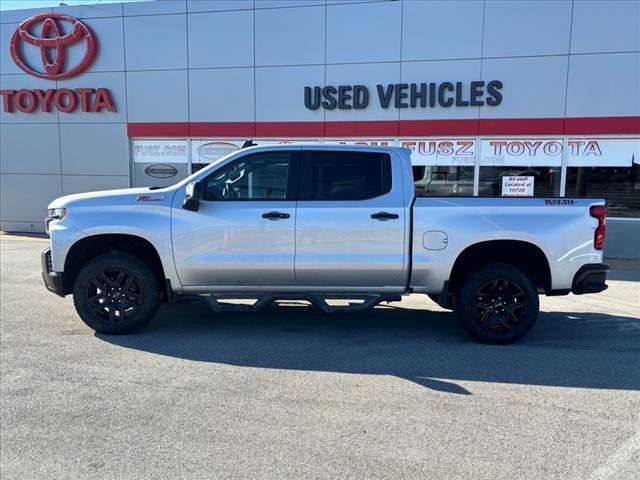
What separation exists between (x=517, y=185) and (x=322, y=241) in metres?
8.35

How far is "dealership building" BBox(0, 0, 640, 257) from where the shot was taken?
11570mm

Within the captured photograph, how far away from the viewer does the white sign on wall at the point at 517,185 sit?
39.9ft

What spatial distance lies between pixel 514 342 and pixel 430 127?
7.88 meters

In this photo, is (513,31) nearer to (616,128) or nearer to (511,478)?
(616,128)

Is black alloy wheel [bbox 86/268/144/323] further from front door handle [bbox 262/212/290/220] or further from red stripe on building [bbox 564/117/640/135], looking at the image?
red stripe on building [bbox 564/117/640/135]

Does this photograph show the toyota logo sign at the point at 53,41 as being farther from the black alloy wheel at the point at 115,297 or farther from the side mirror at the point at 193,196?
the side mirror at the point at 193,196

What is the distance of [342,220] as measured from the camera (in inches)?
209

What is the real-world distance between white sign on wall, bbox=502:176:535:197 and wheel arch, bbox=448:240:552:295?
23.1 feet

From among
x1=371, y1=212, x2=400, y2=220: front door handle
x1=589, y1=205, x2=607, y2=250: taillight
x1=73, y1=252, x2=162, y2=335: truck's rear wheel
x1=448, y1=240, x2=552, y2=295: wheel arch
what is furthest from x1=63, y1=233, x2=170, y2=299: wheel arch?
x1=589, y1=205, x2=607, y2=250: taillight

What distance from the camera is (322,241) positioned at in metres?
5.34

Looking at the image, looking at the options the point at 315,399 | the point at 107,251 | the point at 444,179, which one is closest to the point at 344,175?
the point at 315,399

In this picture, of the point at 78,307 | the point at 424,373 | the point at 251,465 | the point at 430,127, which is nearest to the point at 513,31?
the point at 430,127

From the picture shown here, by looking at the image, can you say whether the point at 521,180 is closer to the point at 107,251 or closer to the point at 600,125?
the point at 600,125

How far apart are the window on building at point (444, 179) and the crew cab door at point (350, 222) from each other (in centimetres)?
720
